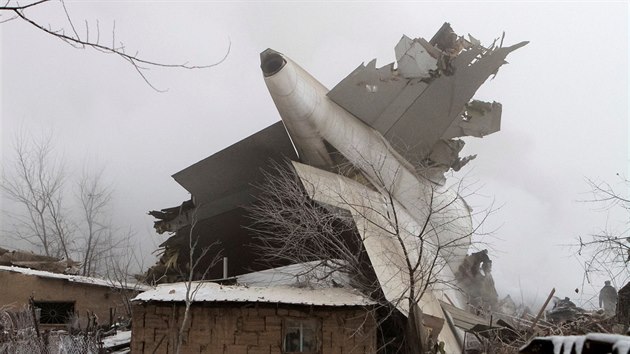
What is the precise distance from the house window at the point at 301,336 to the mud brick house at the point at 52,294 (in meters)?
6.82

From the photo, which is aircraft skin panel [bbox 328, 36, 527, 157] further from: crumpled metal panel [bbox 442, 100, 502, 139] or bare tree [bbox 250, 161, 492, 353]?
bare tree [bbox 250, 161, 492, 353]

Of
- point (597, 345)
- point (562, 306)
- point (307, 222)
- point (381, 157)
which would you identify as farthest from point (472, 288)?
point (597, 345)

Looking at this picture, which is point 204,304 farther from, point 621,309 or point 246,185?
point 621,309

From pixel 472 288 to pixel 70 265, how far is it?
51.1ft

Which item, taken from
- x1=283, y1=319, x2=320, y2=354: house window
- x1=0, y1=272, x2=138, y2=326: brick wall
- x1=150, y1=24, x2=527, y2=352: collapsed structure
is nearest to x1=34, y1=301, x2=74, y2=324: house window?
x1=0, y1=272, x2=138, y2=326: brick wall

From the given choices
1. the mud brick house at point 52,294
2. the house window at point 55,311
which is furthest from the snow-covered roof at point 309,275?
the house window at point 55,311

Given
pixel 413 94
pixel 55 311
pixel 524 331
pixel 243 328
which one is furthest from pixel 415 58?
pixel 55 311

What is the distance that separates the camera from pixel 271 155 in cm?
1628

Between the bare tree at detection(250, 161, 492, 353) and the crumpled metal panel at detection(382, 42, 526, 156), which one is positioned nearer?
the bare tree at detection(250, 161, 492, 353)

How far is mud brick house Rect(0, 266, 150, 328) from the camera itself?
54.0 ft

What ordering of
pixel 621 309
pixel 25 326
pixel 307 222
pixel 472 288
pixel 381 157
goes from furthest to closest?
pixel 472 288
pixel 381 157
pixel 25 326
pixel 307 222
pixel 621 309

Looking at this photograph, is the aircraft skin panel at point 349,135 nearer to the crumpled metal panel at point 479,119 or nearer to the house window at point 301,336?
the crumpled metal panel at point 479,119

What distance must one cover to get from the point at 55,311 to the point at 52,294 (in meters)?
0.54

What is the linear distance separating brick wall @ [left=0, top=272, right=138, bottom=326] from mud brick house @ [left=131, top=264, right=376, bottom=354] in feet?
21.1
